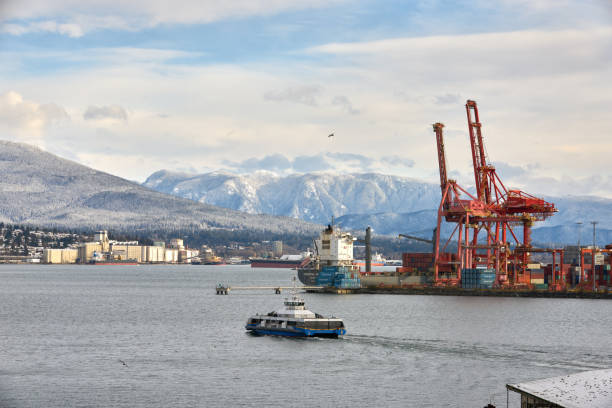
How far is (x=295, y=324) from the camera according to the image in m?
73.4

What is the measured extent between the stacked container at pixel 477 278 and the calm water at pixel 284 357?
85.8 feet

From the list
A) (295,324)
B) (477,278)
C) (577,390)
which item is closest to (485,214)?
(477,278)

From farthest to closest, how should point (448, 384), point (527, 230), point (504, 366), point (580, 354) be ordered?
point (527, 230)
point (580, 354)
point (504, 366)
point (448, 384)

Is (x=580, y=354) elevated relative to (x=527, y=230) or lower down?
lower down

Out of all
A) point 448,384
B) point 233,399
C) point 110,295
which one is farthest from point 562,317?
point 110,295

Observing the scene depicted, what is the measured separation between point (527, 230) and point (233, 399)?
9410 cm


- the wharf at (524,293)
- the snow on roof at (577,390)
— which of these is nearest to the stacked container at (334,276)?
the wharf at (524,293)

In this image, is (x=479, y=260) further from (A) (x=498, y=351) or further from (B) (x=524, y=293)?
(A) (x=498, y=351)

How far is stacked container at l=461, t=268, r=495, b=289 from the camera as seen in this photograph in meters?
132

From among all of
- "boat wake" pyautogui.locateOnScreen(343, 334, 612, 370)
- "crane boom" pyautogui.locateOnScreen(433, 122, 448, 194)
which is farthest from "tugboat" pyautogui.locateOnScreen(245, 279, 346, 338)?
"crane boom" pyautogui.locateOnScreen(433, 122, 448, 194)

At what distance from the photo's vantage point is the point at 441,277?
14300 cm

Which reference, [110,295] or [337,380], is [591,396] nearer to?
[337,380]

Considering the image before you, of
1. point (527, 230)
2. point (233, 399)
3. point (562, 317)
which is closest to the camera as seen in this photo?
point (233, 399)

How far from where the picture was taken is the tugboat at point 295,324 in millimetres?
72562
